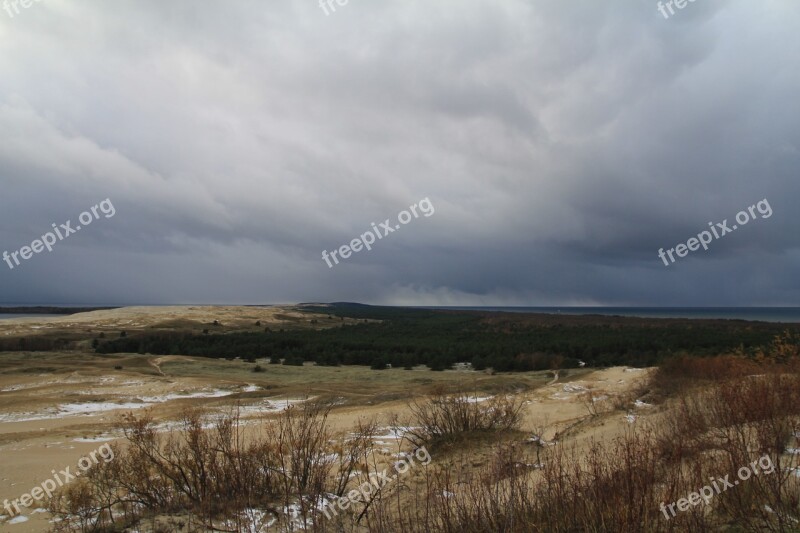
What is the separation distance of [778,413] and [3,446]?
1651 cm

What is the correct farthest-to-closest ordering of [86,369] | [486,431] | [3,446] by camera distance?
[86,369]
[3,446]
[486,431]

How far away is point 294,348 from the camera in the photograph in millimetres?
42438

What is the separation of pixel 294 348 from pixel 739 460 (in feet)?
131

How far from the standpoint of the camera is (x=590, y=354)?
34.6 m

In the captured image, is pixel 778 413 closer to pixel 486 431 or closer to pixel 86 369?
pixel 486 431

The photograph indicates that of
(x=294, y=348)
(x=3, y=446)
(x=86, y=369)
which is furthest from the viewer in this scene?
(x=294, y=348)

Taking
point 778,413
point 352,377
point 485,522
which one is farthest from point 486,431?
point 352,377

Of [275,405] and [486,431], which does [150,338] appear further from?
[486,431]

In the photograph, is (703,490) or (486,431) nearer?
(703,490)

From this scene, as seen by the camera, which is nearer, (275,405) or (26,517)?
(26,517)

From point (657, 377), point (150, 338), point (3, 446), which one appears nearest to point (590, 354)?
point (657, 377)

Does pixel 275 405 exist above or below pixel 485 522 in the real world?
below

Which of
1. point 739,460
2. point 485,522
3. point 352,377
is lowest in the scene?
point 352,377

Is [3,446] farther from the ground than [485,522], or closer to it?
closer to it
